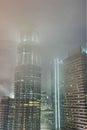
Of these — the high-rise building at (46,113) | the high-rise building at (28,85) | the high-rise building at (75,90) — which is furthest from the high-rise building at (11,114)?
the high-rise building at (75,90)

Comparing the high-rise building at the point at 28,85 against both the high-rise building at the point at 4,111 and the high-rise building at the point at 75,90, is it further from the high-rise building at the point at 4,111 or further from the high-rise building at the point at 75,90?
the high-rise building at the point at 75,90

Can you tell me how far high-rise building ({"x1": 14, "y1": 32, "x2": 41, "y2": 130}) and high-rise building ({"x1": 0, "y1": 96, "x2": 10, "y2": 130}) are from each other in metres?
0.07

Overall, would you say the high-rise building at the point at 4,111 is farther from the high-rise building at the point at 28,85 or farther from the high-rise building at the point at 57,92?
the high-rise building at the point at 57,92

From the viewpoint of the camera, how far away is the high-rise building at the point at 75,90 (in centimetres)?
136

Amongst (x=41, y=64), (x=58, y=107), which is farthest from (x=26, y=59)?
(x=58, y=107)

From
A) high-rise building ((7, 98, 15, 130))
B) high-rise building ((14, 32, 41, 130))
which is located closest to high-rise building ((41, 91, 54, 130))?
high-rise building ((14, 32, 41, 130))

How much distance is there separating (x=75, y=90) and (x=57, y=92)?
0.46 ft

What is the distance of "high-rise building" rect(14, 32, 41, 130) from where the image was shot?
1365 millimetres

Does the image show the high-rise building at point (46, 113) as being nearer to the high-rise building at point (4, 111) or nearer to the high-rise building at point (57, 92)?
the high-rise building at point (57, 92)

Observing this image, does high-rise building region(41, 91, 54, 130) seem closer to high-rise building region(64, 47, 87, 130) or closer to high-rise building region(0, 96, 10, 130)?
high-rise building region(64, 47, 87, 130)

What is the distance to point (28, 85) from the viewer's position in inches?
56.0

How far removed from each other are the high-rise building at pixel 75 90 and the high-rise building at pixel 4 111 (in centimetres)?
44

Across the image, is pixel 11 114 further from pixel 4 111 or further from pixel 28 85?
pixel 28 85

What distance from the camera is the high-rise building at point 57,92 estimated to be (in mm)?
1398
